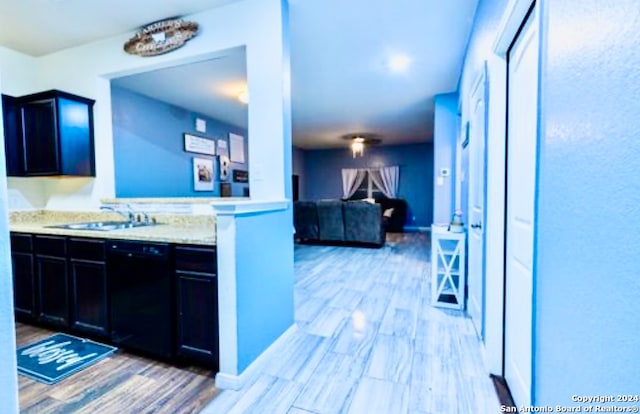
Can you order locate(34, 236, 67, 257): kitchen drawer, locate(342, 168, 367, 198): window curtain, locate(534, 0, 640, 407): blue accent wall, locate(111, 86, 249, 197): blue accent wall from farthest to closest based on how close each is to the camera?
1. locate(342, 168, 367, 198): window curtain
2. locate(111, 86, 249, 197): blue accent wall
3. locate(34, 236, 67, 257): kitchen drawer
4. locate(534, 0, 640, 407): blue accent wall

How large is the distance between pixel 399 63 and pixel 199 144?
3594mm

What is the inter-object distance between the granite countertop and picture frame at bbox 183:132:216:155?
227cm

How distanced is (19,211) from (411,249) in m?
5.54

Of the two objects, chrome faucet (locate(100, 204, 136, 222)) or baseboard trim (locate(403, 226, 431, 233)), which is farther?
baseboard trim (locate(403, 226, 431, 233))

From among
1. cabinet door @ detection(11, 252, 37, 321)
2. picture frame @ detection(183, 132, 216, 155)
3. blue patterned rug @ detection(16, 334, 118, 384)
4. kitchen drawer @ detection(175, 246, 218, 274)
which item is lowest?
blue patterned rug @ detection(16, 334, 118, 384)

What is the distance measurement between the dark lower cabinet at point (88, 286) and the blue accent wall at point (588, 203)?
2.52 m

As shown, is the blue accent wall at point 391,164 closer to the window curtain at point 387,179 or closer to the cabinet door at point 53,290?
the window curtain at point 387,179

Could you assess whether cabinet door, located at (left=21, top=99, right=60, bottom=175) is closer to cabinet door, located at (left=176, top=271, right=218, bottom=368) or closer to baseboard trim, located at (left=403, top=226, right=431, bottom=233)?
cabinet door, located at (left=176, top=271, right=218, bottom=368)

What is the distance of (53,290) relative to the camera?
2395 mm

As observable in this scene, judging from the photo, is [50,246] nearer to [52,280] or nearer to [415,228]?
[52,280]

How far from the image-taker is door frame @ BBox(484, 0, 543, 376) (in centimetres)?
178

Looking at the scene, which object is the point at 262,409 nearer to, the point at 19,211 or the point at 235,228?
the point at 235,228

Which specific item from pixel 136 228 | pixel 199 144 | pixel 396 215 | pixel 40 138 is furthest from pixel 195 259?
pixel 396 215

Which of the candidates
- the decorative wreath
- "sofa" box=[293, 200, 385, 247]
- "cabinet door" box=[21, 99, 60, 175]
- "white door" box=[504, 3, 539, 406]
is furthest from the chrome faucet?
"sofa" box=[293, 200, 385, 247]
